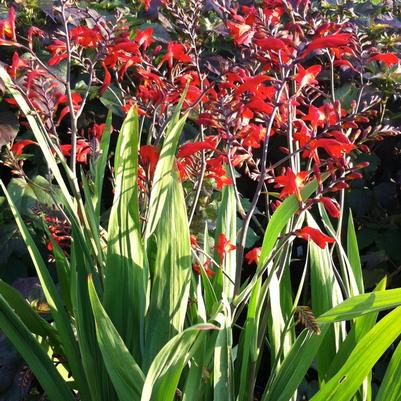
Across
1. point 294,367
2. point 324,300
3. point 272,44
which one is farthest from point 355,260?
point 272,44

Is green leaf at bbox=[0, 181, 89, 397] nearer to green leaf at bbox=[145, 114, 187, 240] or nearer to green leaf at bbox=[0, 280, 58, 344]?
green leaf at bbox=[0, 280, 58, 344]

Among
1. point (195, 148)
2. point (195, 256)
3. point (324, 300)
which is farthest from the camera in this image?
point (324, 300)

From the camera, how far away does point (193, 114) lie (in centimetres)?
229

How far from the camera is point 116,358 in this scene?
1.43 metres

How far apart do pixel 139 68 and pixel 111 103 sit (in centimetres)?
48

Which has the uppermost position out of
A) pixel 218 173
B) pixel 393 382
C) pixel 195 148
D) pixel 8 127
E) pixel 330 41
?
pixel 330 41

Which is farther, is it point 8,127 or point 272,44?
point 8,127

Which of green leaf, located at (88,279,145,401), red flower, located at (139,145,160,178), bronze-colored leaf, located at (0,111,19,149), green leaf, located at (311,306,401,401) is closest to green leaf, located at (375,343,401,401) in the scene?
green leaf, located at (311,306,401,401)

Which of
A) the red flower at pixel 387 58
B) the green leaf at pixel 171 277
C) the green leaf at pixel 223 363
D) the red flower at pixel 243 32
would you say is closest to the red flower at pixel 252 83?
the red flower at pixel 243 32

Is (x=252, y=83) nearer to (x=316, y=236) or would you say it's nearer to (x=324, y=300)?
(x=316, y=236)

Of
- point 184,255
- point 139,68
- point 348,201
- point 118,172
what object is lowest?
point 348,201

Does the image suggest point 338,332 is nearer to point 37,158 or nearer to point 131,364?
point 131,364

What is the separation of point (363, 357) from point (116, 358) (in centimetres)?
51

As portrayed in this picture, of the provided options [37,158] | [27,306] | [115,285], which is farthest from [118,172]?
[37,158]
